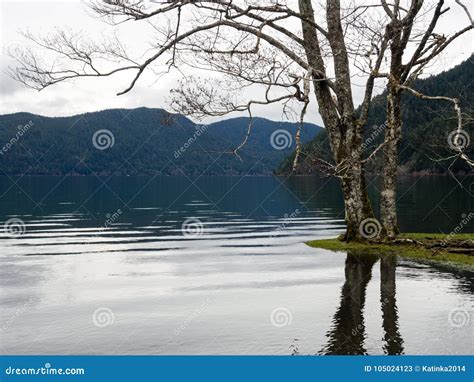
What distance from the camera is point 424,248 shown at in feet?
76.3

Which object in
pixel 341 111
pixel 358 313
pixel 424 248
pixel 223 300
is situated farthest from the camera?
pixel 341 111

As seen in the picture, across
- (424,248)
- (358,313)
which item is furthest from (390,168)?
(358,313)

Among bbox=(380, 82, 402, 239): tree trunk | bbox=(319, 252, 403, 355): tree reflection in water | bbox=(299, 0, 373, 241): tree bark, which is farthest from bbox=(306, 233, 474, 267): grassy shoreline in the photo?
bbox=(319, 252, 403, 355): tree reflection in water

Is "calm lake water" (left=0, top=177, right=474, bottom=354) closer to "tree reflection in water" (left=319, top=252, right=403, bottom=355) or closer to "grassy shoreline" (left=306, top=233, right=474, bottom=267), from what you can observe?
"tree reflection in water" (left=319, top=252, right=403, bottom=355)

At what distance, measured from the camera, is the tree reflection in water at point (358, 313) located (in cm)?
1095

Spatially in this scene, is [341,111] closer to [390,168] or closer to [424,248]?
[390,168]

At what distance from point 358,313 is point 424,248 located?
10756 mm

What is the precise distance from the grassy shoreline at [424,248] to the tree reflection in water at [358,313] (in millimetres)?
1865

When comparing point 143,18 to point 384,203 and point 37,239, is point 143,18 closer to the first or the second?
point 384,203

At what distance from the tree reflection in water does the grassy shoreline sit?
1865 mm

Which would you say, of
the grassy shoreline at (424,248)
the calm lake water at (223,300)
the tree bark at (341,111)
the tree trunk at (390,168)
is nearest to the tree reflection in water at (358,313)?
the calm lake water at (223,300)

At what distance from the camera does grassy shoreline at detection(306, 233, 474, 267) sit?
2147 cm

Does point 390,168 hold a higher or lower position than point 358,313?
higher

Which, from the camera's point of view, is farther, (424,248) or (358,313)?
(424,248)
